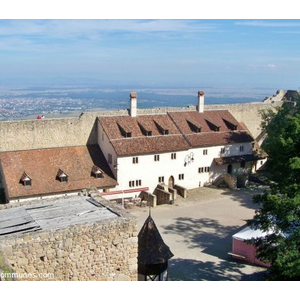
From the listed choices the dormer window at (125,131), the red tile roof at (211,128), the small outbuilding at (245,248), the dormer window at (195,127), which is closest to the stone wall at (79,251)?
the small outbuilding at (245,248)

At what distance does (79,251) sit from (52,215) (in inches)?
83.7

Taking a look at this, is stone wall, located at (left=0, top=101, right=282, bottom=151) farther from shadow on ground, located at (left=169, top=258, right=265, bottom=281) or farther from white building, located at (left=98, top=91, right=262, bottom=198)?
shadow on ground, located at (left=169, top=258, right=265, bottom=281)

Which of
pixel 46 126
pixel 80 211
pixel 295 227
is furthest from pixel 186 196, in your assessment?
pixel 80 211

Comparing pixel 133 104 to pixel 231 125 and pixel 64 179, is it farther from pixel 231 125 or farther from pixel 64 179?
pixel 231 125

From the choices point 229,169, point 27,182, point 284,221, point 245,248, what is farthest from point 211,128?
point 284,221

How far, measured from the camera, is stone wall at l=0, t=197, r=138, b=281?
12469 millimetres

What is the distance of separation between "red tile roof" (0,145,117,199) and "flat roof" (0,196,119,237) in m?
18.0

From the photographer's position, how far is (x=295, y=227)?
18469 millimetres

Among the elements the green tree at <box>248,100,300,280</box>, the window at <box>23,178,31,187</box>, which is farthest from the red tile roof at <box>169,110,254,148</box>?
the green tree at <box>248,100,300,280</box>

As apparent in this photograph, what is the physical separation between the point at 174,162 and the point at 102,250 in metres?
26.4

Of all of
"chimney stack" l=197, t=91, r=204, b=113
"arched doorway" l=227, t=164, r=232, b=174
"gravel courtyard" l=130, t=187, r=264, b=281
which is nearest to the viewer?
"gravel courtyard" l=130, t=187, r=264, b=281

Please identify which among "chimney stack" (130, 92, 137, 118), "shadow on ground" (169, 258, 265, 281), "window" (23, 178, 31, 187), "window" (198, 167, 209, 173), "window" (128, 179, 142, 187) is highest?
"chimney stack" (130, 92, 137, 118)

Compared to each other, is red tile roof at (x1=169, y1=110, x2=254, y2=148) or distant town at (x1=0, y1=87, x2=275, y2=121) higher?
distant town at (x1=0, y1=87, x2=275, y2=121)

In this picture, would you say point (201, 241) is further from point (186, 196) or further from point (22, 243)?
point (22, 243)
